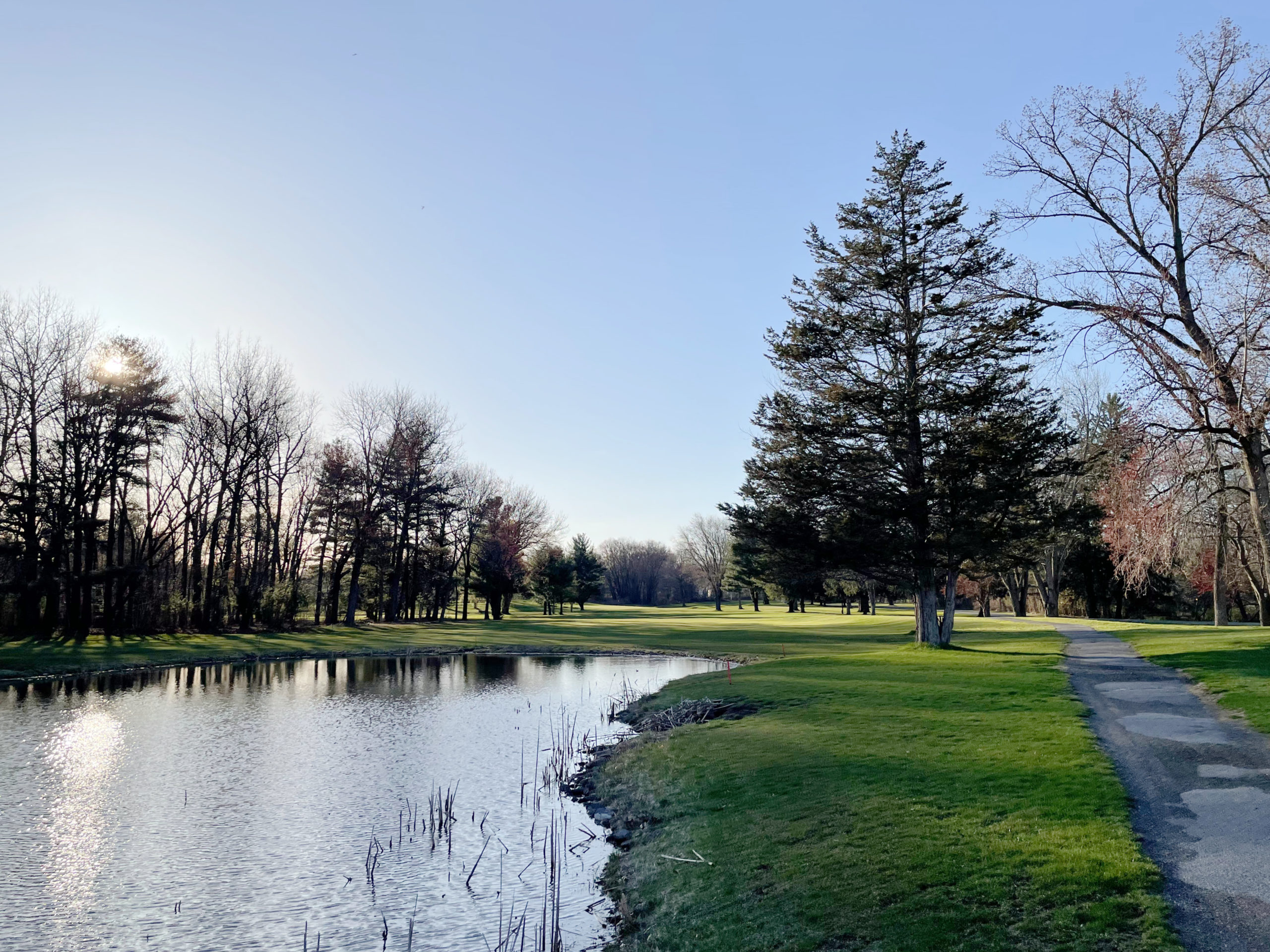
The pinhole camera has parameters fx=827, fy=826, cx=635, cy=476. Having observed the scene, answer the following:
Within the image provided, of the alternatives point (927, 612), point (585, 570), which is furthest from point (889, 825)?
point (585, 570)

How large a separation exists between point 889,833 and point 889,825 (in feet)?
0.95

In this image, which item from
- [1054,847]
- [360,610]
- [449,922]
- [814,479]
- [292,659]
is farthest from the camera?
[360,610]

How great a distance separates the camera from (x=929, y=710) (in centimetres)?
1542

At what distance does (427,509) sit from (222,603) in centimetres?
1460

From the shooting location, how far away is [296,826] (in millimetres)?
11812

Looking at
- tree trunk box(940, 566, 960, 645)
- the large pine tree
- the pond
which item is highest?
the large pine tree

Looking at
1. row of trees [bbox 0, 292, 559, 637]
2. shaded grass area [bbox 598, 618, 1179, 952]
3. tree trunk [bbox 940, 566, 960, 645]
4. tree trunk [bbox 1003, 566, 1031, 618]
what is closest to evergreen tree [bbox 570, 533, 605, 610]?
row of trees [bbox 0, 292, 559, 637]

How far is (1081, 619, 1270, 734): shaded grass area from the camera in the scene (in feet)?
44.5

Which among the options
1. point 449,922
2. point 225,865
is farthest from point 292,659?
point 449,922

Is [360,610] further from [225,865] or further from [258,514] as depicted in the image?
[225,865]

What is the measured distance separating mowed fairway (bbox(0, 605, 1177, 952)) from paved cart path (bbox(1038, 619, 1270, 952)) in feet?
0.95

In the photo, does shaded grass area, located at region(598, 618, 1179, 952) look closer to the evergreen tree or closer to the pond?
the pond

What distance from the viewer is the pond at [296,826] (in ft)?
28.1

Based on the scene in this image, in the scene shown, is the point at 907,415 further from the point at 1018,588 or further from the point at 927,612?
the point at 1018,588
